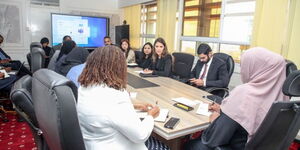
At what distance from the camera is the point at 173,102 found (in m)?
1.93

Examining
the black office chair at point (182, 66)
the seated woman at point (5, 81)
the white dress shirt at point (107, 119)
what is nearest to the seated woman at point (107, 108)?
the white dress shirt at point (107, 119)

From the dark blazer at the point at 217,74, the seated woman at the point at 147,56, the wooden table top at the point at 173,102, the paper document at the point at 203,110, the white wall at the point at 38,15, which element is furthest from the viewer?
the white wall at the point at 38,15

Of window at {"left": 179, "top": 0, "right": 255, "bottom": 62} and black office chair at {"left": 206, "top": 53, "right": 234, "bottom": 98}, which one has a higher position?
window at {"left": 179, "top": 0, "right": 255, "bottom": 62}

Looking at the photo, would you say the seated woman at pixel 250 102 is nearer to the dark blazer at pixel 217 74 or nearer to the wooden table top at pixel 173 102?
the wooden table top at pixel 173 102

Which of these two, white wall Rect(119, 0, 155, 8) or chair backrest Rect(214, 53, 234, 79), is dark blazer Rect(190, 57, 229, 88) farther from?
white wall Rect(119, 0, 155, 8)

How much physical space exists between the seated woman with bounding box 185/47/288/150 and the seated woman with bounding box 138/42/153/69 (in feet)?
8.30

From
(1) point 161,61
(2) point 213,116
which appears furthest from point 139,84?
(2) point 213,116

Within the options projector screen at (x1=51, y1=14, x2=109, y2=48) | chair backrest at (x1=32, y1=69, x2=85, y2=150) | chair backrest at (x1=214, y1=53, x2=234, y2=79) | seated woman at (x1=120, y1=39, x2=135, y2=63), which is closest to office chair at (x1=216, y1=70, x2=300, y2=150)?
chair backrest at (x1=32, y1=69, x2=85, y2=150)

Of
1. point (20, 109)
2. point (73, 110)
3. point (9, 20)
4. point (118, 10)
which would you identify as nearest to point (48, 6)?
point (9, 20)

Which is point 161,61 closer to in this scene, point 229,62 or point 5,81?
point 229,62

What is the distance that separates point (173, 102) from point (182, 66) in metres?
1.64

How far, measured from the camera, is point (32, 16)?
5.62 metres

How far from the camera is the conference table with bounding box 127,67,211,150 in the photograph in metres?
1.40

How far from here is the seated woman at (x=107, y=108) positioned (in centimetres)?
103
